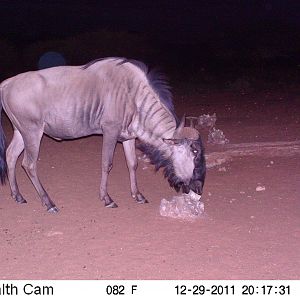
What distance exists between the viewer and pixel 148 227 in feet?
18.4

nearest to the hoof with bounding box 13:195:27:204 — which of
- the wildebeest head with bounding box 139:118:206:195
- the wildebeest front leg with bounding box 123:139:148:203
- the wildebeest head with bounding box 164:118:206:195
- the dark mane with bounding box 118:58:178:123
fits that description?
the wildebeest front leg with bounding box 123:139:148:203

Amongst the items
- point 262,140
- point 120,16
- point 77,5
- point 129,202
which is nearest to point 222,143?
point 262,140

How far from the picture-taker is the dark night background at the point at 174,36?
20.5 m

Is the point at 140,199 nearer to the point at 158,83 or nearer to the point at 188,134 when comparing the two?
the point at 188,134

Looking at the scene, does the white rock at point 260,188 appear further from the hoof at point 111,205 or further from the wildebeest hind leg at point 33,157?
the wildebeest hind leg at point 33,157

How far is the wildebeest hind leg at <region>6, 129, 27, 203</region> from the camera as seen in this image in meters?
6.57

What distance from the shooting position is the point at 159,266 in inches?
182

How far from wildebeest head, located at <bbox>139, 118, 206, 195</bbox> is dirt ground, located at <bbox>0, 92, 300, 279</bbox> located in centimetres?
39

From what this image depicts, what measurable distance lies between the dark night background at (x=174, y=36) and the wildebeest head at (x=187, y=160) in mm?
10668

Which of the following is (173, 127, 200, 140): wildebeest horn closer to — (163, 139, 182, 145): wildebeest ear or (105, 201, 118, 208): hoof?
(163, 139, 182, 145): wildebeest ear

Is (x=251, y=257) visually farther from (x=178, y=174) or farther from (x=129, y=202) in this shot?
(x=129, y=202)

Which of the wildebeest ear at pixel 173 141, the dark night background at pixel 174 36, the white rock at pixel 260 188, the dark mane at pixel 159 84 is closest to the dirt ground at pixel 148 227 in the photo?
the white rock at pixel 260 188

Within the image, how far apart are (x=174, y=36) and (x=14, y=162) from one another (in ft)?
86.2

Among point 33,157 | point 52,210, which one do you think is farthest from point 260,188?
point 33,157
